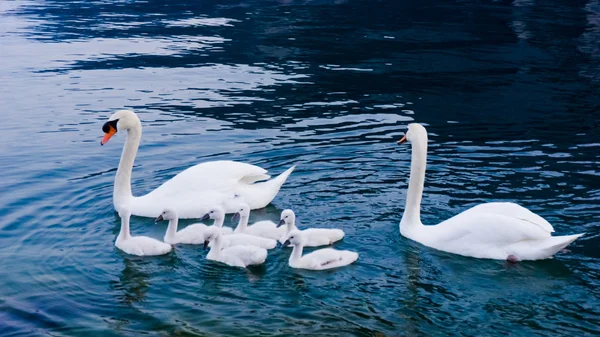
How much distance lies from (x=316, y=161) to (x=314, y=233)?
12.9 feet

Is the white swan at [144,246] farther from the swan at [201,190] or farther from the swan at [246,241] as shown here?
the swan at [201,190]

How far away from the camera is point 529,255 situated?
10.4m

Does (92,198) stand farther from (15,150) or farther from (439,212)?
(439,212)

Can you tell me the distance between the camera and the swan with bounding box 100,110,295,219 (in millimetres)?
12477

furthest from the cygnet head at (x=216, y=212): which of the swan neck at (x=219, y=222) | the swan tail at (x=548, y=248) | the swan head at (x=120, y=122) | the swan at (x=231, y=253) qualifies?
the swan tail at (x=548, y=248)

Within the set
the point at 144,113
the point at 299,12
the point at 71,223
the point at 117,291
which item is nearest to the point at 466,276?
the point at 117,291

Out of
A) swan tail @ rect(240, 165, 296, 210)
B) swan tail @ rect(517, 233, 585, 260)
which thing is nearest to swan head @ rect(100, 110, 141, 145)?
swan tail @ rect(240, 165, 296, 210)

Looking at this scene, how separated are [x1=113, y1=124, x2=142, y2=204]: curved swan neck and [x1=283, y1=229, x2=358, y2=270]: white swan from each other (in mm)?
3380

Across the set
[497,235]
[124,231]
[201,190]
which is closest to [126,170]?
[201,190]

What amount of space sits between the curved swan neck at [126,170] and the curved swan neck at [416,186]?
4.05m

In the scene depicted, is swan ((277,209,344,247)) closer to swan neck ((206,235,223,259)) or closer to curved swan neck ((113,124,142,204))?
swan neck ((206,235,223,259))

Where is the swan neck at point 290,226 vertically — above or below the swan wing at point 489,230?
below

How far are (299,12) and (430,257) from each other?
2963 cm

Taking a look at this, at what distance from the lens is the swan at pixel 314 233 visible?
11.0m
